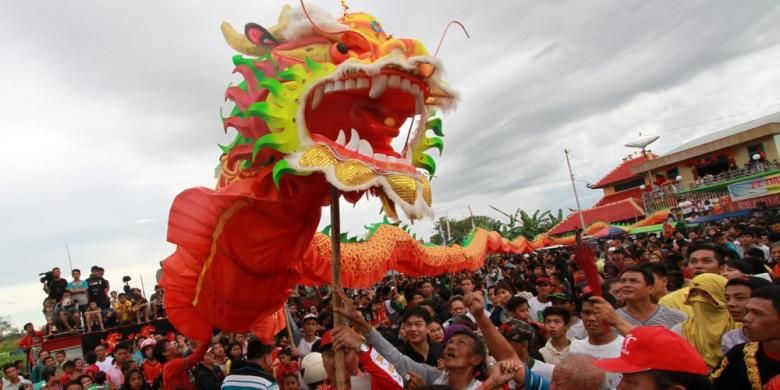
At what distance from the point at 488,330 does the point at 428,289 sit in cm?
411

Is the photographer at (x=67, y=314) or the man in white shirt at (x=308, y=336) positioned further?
the photographer at (x=67, y=314)

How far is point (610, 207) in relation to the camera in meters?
25.5

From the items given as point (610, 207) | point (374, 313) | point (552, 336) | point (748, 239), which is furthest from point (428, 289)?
point (610, 207)

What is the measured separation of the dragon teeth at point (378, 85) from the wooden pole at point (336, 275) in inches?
22.3

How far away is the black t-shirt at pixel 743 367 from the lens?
182 cm

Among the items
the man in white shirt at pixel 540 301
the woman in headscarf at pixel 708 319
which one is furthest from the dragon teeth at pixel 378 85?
the man in white shirt at pixel 540 301

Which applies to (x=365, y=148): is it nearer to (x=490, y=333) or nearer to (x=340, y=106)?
(x=340, y=106)

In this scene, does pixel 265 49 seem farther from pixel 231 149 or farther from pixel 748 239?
pixel 748 239

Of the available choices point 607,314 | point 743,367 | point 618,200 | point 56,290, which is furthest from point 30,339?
point 618,200

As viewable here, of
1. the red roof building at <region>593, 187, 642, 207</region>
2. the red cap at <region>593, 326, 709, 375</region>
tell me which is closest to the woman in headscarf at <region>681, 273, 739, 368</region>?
the red cap at <region>593, 326, 709, 375</region>

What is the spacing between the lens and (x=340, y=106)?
9.18 ft

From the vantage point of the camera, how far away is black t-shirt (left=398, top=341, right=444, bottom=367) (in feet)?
9.85

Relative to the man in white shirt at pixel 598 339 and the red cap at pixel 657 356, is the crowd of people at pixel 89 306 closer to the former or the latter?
the man in white shirt at pixel 598 339

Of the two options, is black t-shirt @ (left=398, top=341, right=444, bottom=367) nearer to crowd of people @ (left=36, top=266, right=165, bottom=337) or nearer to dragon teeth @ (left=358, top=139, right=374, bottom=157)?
dragon teeth @ (left=358, top=139, right=374, bottom=157)
